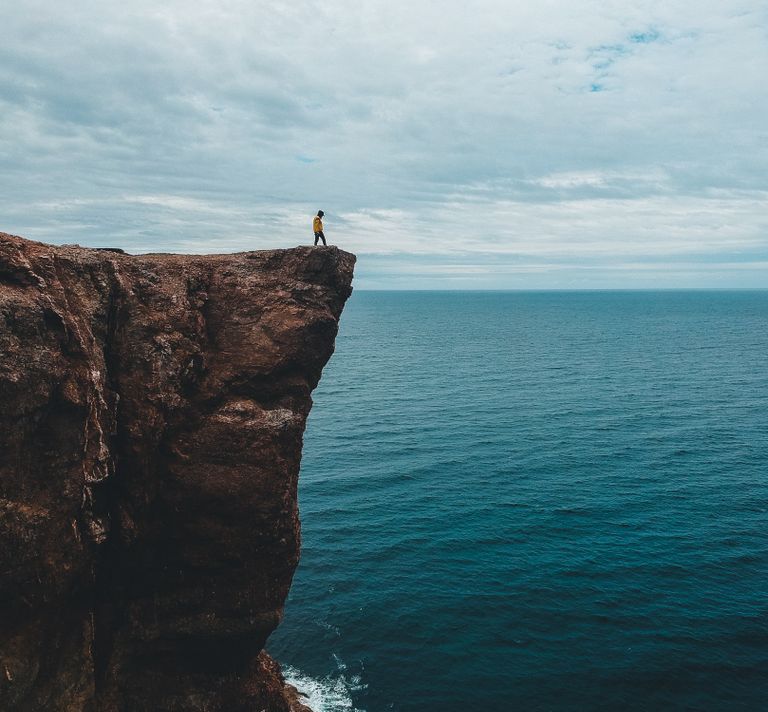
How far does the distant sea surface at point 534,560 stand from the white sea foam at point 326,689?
0.13 m

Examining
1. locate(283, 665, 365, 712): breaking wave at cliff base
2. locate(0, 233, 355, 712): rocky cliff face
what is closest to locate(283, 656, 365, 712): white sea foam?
locate(283, 665, 365, 712): breaking wave at cliff base

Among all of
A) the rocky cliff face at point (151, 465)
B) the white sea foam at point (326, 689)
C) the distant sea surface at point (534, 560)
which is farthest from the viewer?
the distant sea surface at point (534, 560)

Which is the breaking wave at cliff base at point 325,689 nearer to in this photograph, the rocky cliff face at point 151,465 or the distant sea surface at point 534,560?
the distant sea surface at point 534,560

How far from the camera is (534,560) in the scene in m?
55.2

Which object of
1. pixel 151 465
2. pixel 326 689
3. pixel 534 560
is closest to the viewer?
pixel 151 465

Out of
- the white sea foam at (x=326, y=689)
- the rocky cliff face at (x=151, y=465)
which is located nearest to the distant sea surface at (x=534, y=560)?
the white sea foam at (x=326, y=689)

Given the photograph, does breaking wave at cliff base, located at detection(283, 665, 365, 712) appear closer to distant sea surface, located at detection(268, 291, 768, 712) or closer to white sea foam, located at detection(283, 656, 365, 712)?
white sea foam, located at detection(283, 656, 365, 712)

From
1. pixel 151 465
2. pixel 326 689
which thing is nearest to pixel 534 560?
pixel 326 689

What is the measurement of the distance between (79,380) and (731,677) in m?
43.5

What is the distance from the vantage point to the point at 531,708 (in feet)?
130

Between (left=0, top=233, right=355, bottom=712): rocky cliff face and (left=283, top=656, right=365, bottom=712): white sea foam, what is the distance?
1166 centimetres

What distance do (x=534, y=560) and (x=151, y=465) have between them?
40.3 metres

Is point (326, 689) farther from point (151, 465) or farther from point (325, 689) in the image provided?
point (151, 465)

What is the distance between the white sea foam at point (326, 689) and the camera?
40312mm
